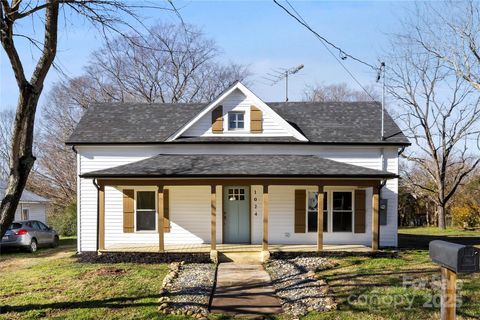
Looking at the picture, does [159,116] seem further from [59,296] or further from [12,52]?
[12,52]

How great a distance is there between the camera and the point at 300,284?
10375mm

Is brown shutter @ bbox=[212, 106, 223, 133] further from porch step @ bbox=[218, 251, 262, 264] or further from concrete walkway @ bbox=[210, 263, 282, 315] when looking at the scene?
concrete walkway @ bbox=[210, 263, 282, 315]

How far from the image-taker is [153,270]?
1231 cm

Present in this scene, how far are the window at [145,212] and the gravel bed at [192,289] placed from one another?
10.8 ft

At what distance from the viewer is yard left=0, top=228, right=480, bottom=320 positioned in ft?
27.5

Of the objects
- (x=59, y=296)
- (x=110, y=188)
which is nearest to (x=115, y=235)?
(x=110, y=188)

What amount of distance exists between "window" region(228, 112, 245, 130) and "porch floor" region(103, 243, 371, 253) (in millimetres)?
4235

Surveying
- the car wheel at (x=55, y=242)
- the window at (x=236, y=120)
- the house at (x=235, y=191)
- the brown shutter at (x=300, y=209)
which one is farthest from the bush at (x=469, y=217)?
the car wheel at (x=55, y=242)

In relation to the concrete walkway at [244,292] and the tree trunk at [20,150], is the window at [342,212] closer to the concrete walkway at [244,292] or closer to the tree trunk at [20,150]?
the concrete walkway at [244,292]

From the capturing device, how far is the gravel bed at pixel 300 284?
8.69 meters

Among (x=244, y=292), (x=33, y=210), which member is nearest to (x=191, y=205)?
(x=244, y=292)

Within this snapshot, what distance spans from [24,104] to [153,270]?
6395 millimetres

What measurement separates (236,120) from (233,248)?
15.2 feet

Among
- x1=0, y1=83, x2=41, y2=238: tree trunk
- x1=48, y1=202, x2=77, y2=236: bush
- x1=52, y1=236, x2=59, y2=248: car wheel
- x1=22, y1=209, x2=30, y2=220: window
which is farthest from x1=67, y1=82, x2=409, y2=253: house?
x1=22, y1=209, x2=30, y2=220: window
